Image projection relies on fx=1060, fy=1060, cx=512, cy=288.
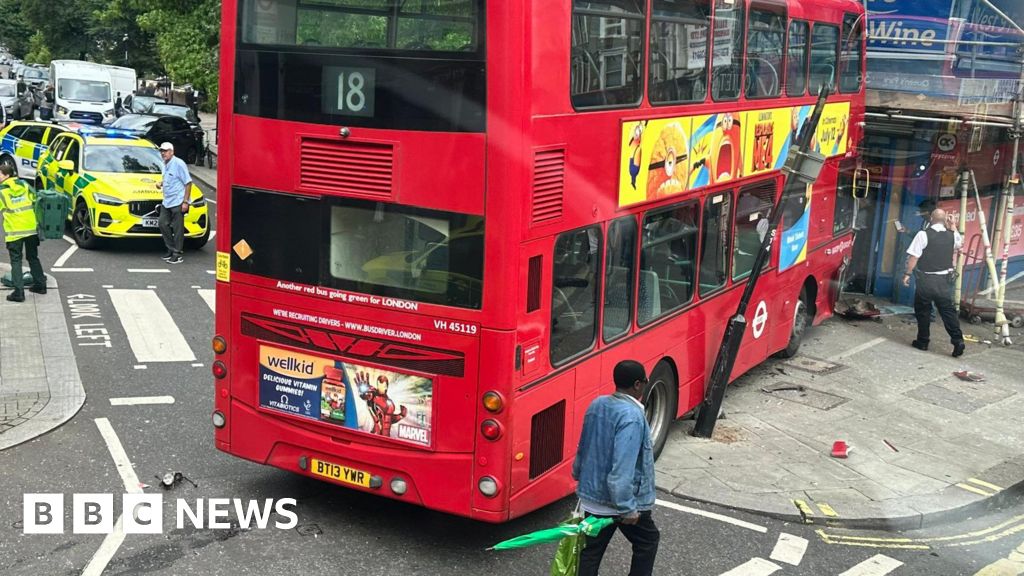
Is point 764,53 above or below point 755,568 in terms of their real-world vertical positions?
above

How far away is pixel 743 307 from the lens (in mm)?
10000

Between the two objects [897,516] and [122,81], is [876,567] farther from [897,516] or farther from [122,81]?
[122,81]

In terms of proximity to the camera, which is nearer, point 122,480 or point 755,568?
point 755,568

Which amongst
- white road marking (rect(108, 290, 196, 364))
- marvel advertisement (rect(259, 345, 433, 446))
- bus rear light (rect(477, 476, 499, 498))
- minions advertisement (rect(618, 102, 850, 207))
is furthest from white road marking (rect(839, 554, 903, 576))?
white road marking (rect(108, 290, 196, 364))

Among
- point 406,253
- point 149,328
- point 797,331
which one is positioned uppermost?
point 406,253

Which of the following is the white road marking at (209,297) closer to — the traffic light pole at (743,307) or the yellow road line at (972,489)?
the traffic light pole at (743,307)

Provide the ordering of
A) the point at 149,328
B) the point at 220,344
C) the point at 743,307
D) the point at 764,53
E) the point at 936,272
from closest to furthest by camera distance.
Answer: the point at 220,344
the point at 743,307
the point at 764,53
the point at 149,328
the point at 936,272

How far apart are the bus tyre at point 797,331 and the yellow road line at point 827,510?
4.57m

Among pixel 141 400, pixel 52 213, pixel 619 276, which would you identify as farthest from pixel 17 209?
pixel 619 276

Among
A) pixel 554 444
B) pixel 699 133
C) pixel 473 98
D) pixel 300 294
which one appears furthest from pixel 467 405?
pixel 699 133

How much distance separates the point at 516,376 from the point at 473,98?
5.73 ft

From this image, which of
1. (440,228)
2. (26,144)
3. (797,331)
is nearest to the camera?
(440,228)

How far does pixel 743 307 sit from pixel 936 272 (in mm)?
4994

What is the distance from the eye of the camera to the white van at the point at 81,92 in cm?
3734
